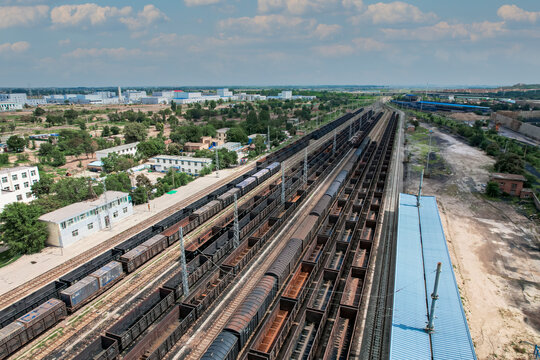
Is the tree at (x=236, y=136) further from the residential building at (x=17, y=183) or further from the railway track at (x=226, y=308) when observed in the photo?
the railway track at (x=226, y=308)

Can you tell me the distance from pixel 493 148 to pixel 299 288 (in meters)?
83.8

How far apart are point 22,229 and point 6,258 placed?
4507 millimetres

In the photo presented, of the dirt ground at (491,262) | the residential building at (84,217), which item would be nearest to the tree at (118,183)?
the residential building at (84,217)

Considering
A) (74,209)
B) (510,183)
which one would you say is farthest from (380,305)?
(510,183)

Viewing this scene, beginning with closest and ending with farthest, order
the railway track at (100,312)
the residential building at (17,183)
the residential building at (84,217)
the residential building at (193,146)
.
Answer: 1. the railway track at (100,312)
2. the residential building at (84,217)
3. the residential building at (17,183)
4. the residential building at (193,146)

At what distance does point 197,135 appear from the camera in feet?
319

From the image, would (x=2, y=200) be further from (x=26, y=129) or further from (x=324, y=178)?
(x=26, y=129)

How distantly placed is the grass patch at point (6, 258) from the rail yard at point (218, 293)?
6716 mm

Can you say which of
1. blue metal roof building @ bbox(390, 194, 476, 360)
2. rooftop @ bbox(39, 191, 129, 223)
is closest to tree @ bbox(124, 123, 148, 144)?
rooftop @ bbox(39, 191, 129, 223)

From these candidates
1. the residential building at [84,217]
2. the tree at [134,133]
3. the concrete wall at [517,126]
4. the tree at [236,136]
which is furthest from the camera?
the concrete wall at [517,126]

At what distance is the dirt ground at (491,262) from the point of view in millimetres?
24344

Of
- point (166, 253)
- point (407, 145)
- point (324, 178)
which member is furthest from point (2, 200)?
point (407, 145)

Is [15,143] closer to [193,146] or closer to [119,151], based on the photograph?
[119,151]

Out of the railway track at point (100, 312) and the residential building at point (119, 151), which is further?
the residential building at point (119, 151)
